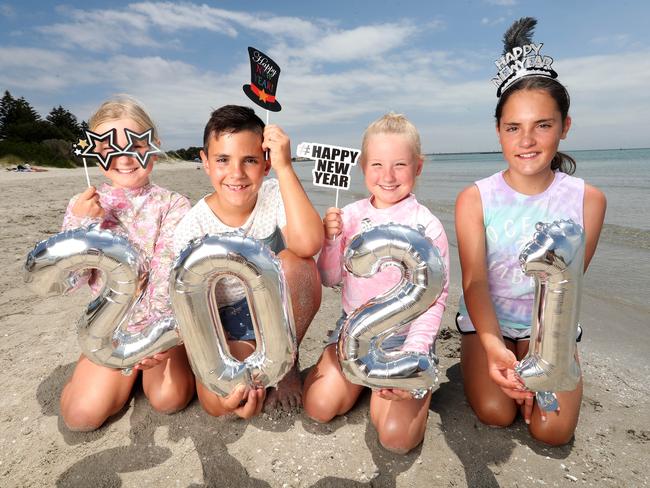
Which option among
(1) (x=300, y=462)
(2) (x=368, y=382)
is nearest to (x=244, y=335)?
(1) (x=300, y=462)

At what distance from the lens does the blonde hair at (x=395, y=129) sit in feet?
7.95

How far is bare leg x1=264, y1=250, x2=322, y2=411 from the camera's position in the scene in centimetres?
242

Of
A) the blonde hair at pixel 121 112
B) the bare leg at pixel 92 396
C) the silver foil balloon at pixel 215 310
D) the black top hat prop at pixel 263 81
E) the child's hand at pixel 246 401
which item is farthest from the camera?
the blonde hair at pixel 121 112

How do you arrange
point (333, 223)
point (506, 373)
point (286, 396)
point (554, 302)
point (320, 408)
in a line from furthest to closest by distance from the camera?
point (286, 396) → point (320, 408) → point (333, 223) → point (506, 373) → point (554, 302)

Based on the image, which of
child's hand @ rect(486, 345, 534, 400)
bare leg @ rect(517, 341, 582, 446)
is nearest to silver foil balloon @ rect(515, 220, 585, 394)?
child's hand @ rect(486, 345, 534, 400)

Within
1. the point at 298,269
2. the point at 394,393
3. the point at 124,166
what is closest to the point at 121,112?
the point at 124,166

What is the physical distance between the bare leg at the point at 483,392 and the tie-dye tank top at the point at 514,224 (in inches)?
9.2

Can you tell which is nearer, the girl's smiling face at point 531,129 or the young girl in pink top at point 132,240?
the girl's smiling face at point 531,129

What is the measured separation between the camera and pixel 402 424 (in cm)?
221

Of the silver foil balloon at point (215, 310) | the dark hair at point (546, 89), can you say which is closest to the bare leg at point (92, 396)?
the silver foil balloon at point (215, 310)

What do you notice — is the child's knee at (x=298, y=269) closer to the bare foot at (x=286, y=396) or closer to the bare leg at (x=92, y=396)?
the bare foot at (x=286, y=396)

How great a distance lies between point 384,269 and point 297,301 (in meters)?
0.53

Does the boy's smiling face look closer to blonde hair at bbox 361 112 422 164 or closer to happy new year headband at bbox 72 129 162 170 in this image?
happy new year headband at bbox 72 129 162 170

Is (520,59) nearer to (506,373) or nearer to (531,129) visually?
(531,129)
